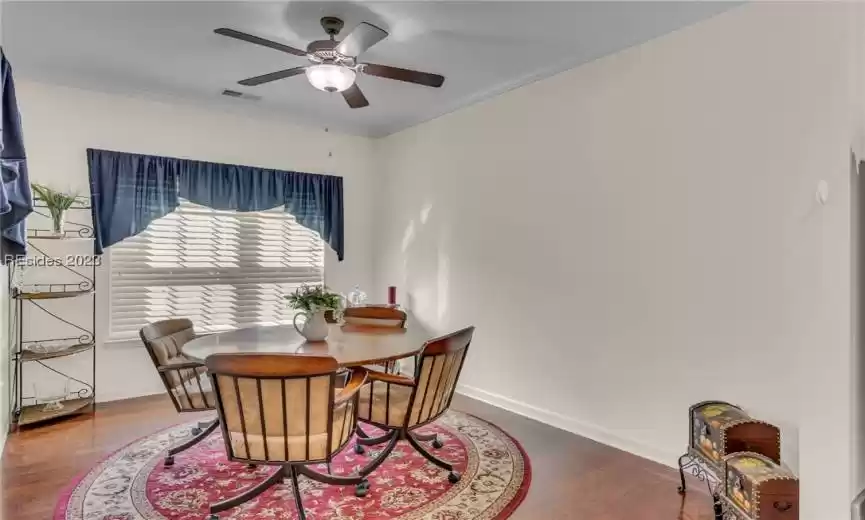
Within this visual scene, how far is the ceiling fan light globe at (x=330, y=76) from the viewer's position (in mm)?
2533

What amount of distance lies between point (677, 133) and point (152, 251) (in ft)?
13.7

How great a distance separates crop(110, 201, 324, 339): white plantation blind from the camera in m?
4.18

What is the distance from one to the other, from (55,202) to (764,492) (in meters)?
4.57

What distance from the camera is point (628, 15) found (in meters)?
2.71

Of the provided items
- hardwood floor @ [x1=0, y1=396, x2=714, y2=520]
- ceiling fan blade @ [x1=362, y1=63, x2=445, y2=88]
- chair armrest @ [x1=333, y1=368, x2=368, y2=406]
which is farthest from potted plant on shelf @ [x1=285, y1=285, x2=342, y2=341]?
hardwood floor @ [x1=0, y1=396, x2=714, y2=520]

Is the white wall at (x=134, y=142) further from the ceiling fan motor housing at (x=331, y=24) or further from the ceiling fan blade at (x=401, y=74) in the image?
the ceiling fan blade at (x=401, y=74)

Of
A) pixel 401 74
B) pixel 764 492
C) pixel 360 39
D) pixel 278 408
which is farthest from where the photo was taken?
pixel 401 74

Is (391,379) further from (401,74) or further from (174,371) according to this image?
(401,74)

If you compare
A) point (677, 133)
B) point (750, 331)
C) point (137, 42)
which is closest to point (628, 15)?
point (677, 133)

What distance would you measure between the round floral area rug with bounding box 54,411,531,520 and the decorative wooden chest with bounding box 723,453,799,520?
0.99 meters

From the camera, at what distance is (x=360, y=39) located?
2379 mm

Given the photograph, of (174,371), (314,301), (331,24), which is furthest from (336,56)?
(174,371)

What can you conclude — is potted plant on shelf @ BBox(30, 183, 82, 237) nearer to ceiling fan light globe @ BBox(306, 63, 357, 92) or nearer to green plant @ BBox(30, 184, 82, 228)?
green plant @ BBox(30, 184, 82, 228)

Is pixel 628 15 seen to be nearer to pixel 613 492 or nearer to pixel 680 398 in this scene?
pixel 680 398
